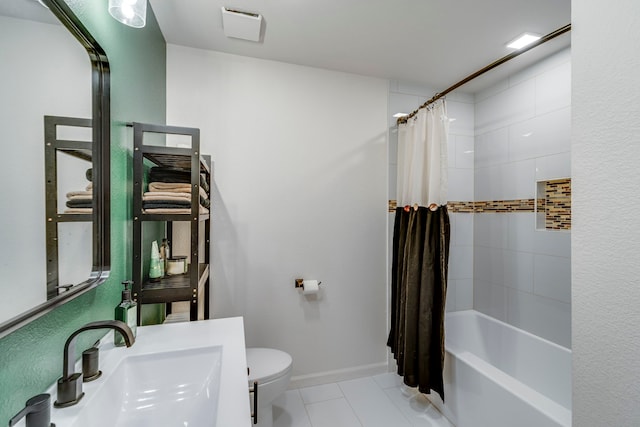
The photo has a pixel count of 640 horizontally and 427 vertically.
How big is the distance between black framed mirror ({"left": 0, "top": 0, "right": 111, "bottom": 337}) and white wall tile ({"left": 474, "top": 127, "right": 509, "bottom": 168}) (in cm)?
264

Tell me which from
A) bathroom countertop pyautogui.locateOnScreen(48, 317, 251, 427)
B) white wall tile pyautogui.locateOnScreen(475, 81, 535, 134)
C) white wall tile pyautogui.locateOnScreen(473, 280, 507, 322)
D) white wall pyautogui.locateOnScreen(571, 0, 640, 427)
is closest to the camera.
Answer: white wall pyautogui.locateOnScreen(571, 0, 640, 427)

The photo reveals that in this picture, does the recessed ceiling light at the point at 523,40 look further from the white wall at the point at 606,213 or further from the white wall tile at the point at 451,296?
the white wall tile at the point at 451,296

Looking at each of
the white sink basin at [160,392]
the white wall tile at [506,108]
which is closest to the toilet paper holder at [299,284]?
the white sink basin at [160,392]

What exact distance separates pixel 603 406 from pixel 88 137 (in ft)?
5.09

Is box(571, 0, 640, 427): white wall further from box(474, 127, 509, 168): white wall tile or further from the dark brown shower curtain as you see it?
box(474, 127, 509, 168): white wall tile

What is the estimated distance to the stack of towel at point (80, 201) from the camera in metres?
0.78

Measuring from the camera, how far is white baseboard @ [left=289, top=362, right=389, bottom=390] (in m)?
2.10

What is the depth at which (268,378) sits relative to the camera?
152cm

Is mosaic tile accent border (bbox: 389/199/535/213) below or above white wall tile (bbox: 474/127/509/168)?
below

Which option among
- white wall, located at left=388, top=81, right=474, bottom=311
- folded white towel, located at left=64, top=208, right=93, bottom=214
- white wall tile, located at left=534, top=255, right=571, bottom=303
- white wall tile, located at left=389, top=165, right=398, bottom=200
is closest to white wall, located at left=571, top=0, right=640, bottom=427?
folded white towel, located at left=64, top=208, right=93, bottom=214

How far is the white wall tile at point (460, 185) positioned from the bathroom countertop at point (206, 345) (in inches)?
83.3

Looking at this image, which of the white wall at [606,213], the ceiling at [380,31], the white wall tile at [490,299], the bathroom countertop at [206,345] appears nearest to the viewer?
the white wall at [606,213]

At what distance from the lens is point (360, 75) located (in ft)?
7.42

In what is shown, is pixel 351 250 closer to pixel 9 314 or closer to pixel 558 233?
pixel 558 233
